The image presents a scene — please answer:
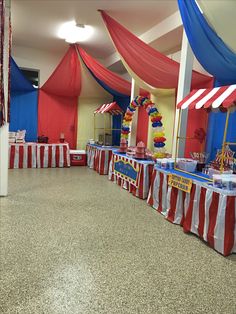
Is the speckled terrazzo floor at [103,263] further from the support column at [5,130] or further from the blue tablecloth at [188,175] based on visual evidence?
the blue tablecloth at [188,175]

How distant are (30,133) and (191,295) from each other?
646 cm

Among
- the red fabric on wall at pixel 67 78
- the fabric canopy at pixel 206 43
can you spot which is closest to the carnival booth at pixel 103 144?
the red fabric on wall at pixel 67 78

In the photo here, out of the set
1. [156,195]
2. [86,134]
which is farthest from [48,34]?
[156,195]

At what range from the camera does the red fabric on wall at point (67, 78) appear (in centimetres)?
576

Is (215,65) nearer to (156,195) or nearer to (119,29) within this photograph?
(119,29)

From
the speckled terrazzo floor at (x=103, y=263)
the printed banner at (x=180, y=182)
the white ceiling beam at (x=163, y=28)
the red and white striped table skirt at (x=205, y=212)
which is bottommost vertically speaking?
the speckled terrazzo floor at (x=103, y=263)

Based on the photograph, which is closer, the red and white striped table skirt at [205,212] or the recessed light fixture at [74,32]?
the red and white striped table skirt at [205,212]

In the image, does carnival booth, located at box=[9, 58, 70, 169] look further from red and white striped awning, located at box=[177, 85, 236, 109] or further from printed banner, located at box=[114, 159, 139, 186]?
red and white striped awning, located at box=[177, 85, 236, 109]

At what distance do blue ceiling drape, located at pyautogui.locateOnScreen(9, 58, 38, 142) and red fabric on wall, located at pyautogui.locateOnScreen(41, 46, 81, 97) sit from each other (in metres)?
0.43

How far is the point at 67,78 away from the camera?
21.4 feet

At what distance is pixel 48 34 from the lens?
6.02 metres

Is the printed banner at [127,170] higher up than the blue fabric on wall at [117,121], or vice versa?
A: the blue fabric on wall at [117,121]

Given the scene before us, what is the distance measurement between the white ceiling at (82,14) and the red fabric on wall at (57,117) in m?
1.77

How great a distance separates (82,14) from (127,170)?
10.1 ft
